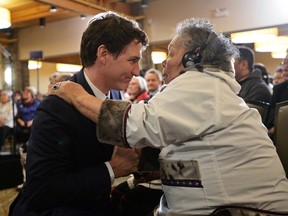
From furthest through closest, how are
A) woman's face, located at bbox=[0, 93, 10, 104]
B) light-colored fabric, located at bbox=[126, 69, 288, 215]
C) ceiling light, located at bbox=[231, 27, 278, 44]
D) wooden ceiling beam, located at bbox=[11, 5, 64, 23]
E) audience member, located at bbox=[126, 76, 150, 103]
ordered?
wooden ceiling beam, located at bbox=[11, 5, 64, 23], woman's face, located at bbox=[0, 93, 10, 104], ceiling light, located at bbox=[231, 27, 278, 44], audience member, located at bbox=[126, 76, 150, 103], light-colored fabric, located at bbox=[126, 69, 288, 215]

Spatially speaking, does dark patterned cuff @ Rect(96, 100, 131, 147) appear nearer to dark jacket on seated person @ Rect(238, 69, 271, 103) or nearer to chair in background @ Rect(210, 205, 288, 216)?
chair in background @ Rect(210, 205, 288, 216)

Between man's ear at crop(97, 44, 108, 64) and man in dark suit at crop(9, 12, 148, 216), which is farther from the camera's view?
man's ear at crop(97, 44, 108, 64)

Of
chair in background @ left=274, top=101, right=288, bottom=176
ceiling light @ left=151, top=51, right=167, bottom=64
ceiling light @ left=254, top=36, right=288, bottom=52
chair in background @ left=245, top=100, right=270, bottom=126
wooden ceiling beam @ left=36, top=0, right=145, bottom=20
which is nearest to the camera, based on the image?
chair in background @ left=274, top=101, right=288, bottom=176

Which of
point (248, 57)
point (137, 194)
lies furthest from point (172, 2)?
point (137, 194)

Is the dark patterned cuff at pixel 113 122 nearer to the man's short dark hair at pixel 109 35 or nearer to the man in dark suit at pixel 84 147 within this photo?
the man in dark suit at pixel 84 147

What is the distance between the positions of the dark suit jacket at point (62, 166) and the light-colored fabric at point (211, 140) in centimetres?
22

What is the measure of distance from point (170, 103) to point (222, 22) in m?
5.60

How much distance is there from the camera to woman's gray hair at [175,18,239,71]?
3.76ft

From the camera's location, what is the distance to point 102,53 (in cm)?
125

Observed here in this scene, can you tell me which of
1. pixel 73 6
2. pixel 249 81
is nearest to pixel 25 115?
pixel 73 6

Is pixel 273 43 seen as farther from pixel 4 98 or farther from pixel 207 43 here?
pixel 207 43

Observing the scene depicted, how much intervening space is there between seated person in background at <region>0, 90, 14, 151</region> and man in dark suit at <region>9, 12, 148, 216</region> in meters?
5.19

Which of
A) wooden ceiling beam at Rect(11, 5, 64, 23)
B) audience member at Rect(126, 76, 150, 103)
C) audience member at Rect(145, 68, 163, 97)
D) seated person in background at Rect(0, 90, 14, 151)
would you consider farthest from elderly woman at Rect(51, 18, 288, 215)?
wooden ceiling beam at Rect(11, 5, 64, 23)

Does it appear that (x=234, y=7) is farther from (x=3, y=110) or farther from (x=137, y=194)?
(x=137, y=194)
